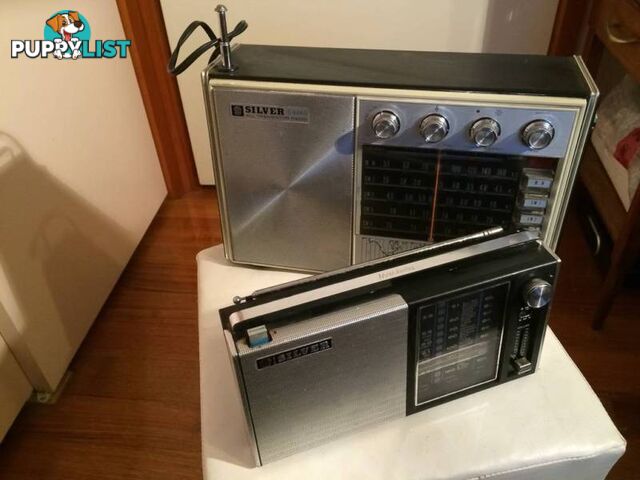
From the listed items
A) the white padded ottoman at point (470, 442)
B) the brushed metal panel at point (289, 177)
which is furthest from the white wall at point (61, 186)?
the white padded ottoman at point (470, 442)

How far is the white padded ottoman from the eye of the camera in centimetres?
56

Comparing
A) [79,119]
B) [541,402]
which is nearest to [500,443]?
[541,402]

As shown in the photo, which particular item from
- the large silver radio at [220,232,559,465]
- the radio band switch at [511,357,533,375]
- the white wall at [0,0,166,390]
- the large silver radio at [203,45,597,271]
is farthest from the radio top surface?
the white wall at [0,0,166,390]

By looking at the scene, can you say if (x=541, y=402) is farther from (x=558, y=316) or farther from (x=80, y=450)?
(x=80, y=450)

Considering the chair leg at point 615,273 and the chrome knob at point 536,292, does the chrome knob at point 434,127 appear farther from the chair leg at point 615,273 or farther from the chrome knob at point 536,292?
the chair leg at point 615,273

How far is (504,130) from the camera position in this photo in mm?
627

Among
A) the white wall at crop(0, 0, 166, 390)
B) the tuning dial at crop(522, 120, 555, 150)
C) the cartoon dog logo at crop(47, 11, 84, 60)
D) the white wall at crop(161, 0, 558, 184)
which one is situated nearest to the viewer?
the tuning dial at crop(522, 120, 555, 150)

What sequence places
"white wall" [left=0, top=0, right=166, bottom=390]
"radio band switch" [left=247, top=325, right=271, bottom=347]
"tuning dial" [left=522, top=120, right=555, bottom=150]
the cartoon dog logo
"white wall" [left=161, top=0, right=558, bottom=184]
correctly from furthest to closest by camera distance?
"white wall" [left=161, top=0, right=558, bottom=184], the cartoon dog logo, "white wall" [left=0, top=0, right=166, bottom=390], "tuning dial" [left=522, top=120, right=555, bottom=150], "radio band switch" [left=247, top=325, right=271, bottom=347]

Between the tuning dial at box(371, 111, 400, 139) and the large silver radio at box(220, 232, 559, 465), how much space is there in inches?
6.1

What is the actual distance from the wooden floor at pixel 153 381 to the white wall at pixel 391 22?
2.02 feet

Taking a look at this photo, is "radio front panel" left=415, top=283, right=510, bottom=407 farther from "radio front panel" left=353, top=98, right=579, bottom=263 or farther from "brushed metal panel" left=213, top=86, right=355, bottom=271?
"brushed metal panel" left=213, top=86, right=355, bottom=271

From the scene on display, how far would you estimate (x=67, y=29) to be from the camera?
1250mm

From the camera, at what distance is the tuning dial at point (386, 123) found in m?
0.64

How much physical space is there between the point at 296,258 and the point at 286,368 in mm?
297
